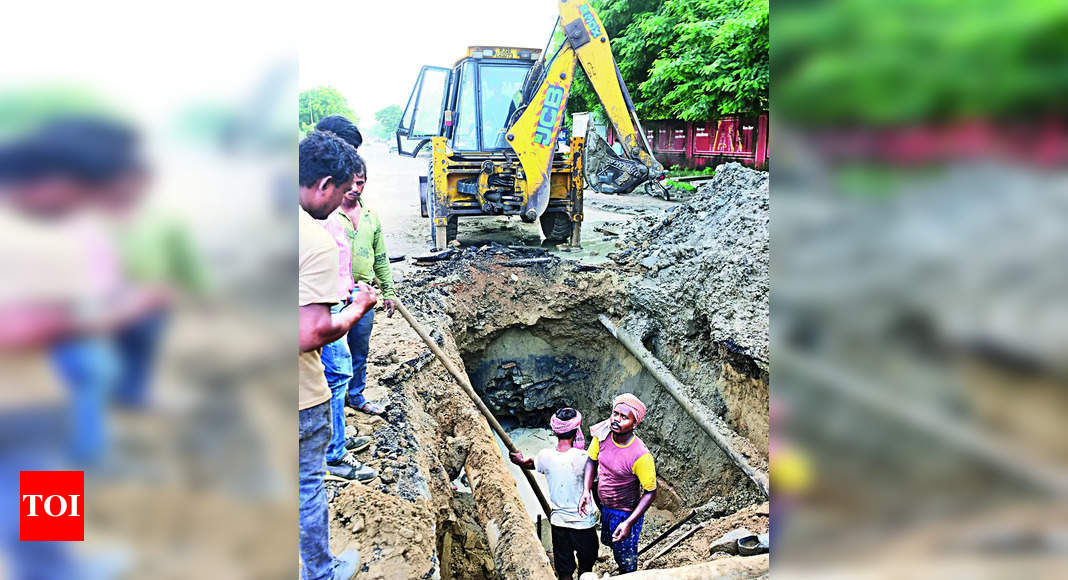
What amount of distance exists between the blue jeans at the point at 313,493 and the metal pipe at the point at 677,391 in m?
4.22

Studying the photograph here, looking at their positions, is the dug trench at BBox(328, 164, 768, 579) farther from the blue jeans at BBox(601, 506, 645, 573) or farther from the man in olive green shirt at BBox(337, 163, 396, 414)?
the blue jeans at BBox(601, 506, 645, 573)

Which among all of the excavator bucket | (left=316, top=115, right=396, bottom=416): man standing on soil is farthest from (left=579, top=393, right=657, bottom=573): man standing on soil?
the excavator bucket

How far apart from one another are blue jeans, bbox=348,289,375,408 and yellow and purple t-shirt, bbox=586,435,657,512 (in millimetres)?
1694

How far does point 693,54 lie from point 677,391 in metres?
12.2

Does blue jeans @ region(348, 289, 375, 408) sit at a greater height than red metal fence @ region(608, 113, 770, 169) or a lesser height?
lesser

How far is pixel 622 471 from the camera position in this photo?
439cm
